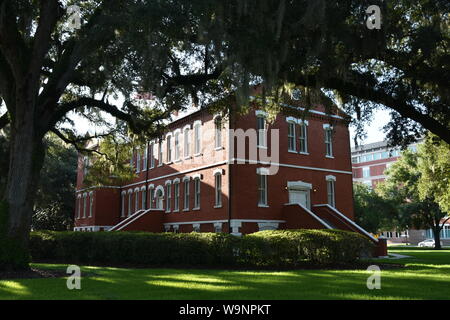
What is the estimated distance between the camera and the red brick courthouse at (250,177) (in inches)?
939

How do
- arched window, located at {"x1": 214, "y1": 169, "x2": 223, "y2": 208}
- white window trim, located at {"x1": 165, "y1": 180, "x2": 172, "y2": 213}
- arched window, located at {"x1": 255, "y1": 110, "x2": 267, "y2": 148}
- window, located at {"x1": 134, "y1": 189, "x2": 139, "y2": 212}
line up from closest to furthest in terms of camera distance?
arched window, located at {"x1": 214, "y1": 169, "x2": 223, "y2": 208}, arched window, located at {"x1": 255, "y1": 110, "x2": 267, "y2": 148}, white window trim, located at {"x1": 165, "y1": 180, "x2": 172, "y2": 213}, window, located at {"x1": 134, "y1": 189, "x2": 139, "y2": 212}

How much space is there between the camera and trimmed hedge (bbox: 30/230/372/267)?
1441cm

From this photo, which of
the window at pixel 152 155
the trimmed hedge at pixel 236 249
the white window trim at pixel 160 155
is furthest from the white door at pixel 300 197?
the window at pixel 152 155

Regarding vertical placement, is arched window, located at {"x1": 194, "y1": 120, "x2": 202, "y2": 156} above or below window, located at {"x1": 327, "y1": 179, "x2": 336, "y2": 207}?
above

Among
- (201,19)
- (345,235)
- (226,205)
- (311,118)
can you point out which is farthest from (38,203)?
(201,19)

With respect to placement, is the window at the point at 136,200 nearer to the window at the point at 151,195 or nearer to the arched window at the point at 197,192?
the window at the point at 151,195

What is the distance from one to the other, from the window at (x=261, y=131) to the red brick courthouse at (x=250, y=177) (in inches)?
2.3

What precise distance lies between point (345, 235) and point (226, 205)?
959 cm

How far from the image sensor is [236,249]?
1447 centimetres

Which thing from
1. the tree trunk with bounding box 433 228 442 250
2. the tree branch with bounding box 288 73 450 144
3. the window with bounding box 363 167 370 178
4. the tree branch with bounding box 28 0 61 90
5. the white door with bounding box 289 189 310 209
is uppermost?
the window with bounding box 363 167 370 178

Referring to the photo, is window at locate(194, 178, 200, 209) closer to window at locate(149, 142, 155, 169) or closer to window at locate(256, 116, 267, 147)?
window at locate(256, 116, 267, 147)

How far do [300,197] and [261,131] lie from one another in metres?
4.86

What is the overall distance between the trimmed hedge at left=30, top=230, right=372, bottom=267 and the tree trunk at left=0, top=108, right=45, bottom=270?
3879 millimetres

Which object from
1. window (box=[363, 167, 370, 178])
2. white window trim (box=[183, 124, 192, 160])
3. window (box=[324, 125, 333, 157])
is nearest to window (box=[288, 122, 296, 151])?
window (box=[324, 125, 333, 157])
